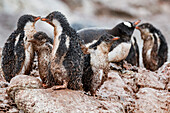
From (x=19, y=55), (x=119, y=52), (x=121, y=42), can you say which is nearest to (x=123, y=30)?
(x=121, y=42)

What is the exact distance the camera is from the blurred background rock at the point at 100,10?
4.48m

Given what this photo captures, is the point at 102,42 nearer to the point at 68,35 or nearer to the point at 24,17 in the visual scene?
the point at 68,35

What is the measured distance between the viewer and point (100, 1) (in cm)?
615

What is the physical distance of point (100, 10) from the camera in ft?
20.0

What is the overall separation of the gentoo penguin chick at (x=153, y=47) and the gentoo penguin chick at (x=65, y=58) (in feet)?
6.94

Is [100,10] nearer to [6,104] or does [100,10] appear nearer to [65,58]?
[65,58]

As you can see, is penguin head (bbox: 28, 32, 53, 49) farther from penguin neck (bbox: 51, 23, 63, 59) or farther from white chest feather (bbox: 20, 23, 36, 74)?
penguin neck (bbox: 51, 23, 63, 59)

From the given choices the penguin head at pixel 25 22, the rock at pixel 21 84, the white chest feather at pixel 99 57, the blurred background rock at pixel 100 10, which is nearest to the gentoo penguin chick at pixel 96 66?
the white chest feather at pixel 99 57

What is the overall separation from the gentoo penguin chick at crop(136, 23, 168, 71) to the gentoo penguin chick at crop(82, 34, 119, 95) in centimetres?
178

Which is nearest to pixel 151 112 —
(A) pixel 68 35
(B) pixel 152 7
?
(A) pixel 68 35

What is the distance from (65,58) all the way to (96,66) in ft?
1.14

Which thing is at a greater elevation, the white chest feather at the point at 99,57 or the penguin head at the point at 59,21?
the penguin head at the point at 59,21

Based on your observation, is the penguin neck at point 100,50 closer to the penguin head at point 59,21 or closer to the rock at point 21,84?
the penguin head at point 59,21

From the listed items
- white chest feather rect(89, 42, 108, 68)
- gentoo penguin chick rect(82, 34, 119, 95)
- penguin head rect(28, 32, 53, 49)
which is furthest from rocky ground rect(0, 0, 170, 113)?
penguin head rect(28, 32, 53, 49)
